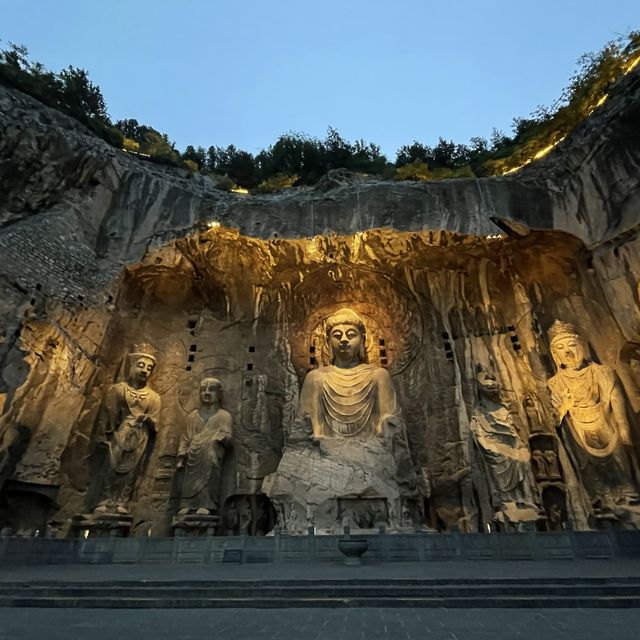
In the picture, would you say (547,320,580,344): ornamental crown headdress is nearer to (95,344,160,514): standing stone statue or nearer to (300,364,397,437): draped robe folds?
(300,364,397,437): draped robe folds

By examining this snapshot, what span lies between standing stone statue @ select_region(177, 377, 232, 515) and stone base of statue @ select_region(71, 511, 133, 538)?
3.32 ft

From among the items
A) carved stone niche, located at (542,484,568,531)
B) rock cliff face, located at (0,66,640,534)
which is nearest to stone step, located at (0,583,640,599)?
rock cliff face, located at (0,66,640,534)

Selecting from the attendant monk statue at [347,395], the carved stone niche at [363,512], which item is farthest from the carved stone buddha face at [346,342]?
→ the carved stone niche at [363,512]

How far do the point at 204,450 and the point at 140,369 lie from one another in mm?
2114

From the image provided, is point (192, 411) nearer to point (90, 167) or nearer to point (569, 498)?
point (90, 167)

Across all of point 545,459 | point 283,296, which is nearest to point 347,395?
point 283,296

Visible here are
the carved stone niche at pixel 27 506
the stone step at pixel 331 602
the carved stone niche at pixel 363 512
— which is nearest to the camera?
the stone step at pixel 331 602

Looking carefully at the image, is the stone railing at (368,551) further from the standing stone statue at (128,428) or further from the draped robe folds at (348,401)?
the draped robe folds at (348,401)

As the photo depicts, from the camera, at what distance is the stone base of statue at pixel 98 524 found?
24.3 ft

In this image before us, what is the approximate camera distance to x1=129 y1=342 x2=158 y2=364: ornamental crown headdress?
912 cm

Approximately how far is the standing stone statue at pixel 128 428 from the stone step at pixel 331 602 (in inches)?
185

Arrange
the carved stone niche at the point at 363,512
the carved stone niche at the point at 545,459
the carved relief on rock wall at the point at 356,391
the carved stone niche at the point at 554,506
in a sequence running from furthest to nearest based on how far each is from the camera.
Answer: the carved stone niche at the point at 545,459, the carved stone niche at the point at 554,506, the carved relief on rock wall at the point at 356,391, the carved stone niche at the point at 363,512

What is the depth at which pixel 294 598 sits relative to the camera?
3.28 m

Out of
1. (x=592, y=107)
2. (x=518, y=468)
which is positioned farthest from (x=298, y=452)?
(x=592, y=107)
